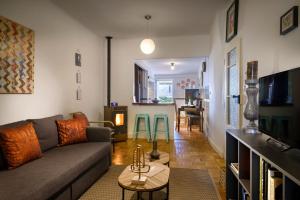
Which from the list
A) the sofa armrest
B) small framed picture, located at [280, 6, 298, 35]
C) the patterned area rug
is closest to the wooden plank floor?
the patterned area rug

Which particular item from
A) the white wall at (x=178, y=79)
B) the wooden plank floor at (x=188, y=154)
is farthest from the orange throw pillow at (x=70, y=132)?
the white wall at (x=178, y=79)

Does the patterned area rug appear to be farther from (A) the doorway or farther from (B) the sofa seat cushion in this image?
(A) the doorway

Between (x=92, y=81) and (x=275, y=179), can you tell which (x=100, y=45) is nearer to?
(x=92, y=81)

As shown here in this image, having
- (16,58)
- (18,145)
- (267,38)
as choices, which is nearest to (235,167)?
(267,38)

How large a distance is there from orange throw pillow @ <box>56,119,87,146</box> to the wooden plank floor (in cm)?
78

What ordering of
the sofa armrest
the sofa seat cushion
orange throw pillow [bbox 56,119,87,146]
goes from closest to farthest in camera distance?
the sofa seat cushion < orange throw pillow [bbox 56,119,87,146] < the sofa armrest

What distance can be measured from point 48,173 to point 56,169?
10 centimetres

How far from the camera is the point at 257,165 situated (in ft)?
4.68

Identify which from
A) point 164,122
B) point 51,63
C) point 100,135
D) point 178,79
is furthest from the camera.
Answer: point 178,79

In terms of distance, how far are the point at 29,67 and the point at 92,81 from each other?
6.68 feet

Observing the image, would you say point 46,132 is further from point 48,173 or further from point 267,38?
point 267,38

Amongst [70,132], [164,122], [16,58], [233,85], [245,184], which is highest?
[16,58]

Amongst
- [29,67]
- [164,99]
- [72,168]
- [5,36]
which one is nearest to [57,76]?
[29,67]

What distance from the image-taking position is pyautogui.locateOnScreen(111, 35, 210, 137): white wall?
16.2ft
